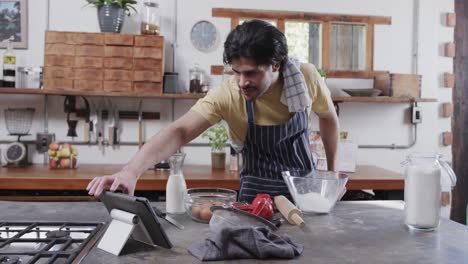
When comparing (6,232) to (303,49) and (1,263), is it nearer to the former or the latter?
(1,263)

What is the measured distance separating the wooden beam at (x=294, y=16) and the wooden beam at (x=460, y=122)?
23.7 inches

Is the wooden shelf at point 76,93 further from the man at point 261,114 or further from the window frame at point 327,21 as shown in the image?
the man at point 261,114

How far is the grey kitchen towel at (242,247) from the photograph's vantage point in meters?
1.17

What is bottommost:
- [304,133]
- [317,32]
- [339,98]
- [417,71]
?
[304,133]

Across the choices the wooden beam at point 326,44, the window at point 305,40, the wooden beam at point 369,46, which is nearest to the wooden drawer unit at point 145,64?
the window at point 305,40

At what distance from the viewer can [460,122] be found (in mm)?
3783

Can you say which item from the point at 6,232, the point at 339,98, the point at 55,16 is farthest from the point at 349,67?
the point at 6,232

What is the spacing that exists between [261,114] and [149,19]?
167 centimetres

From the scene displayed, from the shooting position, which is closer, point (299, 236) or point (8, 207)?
point (299, 236)

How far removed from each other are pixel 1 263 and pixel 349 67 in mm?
3035

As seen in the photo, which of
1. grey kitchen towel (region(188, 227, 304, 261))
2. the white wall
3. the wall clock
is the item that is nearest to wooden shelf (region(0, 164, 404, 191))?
the white wall

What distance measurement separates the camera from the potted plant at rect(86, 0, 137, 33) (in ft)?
10.5

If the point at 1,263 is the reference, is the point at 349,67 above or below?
above

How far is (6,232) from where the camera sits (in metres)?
1.38
